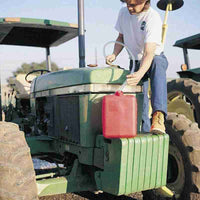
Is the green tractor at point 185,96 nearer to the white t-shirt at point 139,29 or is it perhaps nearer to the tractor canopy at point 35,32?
the tractor canopy at point 35,32

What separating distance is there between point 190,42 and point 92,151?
4986 millimetres

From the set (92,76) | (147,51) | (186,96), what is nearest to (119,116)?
(92,76)

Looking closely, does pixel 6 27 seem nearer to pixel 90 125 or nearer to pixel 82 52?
pixel 82 52

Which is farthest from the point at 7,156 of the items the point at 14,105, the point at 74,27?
the point at 14,105

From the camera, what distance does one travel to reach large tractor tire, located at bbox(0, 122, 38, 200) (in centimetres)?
213

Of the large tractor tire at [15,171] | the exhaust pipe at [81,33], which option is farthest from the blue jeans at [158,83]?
the exhaust pipe at [81,33]

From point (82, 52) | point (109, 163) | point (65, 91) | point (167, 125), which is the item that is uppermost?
point (82, 52)

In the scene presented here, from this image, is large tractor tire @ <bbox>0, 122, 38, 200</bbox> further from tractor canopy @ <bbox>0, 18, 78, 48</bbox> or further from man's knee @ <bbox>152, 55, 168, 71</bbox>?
tractor canopy @ <bbox>0, 18, 78, 48</bbox>

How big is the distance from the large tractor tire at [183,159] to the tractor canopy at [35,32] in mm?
2251

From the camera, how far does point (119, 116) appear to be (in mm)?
2111

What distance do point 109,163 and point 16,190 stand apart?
2.23ft

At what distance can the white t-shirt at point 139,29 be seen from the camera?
2.54 meters

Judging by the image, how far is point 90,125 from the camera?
2.53 metres

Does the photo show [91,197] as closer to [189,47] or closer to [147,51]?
[147,51]
